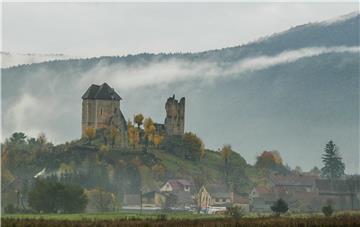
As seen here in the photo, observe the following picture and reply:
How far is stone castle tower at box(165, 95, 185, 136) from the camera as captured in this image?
14500 centimetres

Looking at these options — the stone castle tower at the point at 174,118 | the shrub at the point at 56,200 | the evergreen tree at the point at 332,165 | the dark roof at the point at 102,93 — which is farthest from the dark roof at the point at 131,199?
the evergreen tree at the point at 332,165

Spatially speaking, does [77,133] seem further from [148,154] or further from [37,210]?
[37,210]

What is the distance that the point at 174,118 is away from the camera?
147 m

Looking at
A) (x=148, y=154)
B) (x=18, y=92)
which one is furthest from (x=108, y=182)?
(x=18, y=92)

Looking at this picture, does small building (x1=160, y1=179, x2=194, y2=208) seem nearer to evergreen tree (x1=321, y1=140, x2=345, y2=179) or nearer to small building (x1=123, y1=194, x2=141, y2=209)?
small building (x1=123, y1=194, x2=141, y2=209)

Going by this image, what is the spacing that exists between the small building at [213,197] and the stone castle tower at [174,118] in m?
28.3

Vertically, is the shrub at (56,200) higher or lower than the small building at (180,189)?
lower

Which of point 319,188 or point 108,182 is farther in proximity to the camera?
point 319,188

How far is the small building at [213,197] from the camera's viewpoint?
10628 centimetres

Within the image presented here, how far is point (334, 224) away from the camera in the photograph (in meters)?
48.9

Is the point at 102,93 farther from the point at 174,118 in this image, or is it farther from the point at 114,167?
the point at 114,167

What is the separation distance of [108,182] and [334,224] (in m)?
65.9

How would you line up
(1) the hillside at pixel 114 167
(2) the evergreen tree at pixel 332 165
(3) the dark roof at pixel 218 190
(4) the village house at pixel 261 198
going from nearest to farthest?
(4) the village house at pixel 261 198 < (3) the dark roof at pixel 218 190 < (1) the hillside at pixel 114 167 < (2) the evergreen tree at pixel 332 165

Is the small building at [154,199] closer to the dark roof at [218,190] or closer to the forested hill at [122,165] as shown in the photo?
the forested hill at [122,165]
